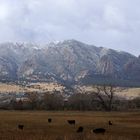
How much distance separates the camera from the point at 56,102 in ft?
568

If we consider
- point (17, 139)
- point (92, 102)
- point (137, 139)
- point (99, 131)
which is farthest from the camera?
point (92, 102)

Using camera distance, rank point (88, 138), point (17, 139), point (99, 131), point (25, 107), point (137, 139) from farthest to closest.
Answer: point (25, 107), point (99, 131), point (137, 139), point (88, 138), point (17, 139)

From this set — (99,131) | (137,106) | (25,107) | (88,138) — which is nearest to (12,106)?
(25,107)

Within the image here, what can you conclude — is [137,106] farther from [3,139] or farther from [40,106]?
[3,139]

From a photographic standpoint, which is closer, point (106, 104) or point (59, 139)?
point (59, 139)

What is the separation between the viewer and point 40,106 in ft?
551

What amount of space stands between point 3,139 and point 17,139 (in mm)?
1606

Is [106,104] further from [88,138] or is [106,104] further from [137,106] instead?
[88,138]

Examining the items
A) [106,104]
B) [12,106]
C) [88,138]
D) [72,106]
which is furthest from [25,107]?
[88,138]

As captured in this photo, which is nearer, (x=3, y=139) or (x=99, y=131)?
(x=3, y=139)

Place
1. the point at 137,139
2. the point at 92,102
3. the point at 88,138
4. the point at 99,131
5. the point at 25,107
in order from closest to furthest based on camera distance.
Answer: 1. the point at 88,138
2. the point at 137,139
3. the point at 99,131
4. the point at 25,107
5. the point at 92,102

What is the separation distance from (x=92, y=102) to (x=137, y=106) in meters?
18.6

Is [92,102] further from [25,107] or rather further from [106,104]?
[25,107]

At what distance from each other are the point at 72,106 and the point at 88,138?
5137 inches
